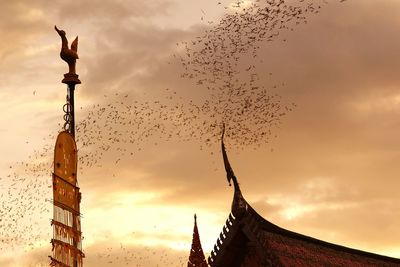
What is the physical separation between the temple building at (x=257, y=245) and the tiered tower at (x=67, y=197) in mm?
5296

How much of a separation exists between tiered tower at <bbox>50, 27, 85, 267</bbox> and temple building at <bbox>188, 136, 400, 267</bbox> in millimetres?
5296

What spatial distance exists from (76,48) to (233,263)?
30.3 ft

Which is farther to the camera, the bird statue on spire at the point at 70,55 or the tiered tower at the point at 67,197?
the bird statue on spire at the point at 70,55

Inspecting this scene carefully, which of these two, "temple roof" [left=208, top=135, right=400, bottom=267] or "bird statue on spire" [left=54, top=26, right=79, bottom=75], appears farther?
"bird statue on spire" [left=54, top=26, right=79, bottom=75]

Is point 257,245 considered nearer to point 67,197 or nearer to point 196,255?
point 196,255

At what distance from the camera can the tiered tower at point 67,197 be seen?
120 ft

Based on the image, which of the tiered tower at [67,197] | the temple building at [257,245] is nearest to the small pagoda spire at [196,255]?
the temple building at [257,245]

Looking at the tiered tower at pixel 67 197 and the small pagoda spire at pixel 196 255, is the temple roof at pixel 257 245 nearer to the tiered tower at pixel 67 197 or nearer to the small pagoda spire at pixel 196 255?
the small pagoda spire at pixel 196 255

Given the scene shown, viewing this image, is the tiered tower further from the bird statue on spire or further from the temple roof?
the temple roof

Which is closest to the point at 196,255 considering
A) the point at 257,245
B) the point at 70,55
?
the point at 257,245

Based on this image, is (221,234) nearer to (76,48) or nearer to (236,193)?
(236,193)

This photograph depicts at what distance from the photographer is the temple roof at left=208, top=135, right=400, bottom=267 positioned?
39.0m

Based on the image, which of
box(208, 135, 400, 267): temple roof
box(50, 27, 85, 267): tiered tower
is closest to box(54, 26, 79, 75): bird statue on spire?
box(50, 27, 85, 267): tiered tower

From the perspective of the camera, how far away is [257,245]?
3881 cm
